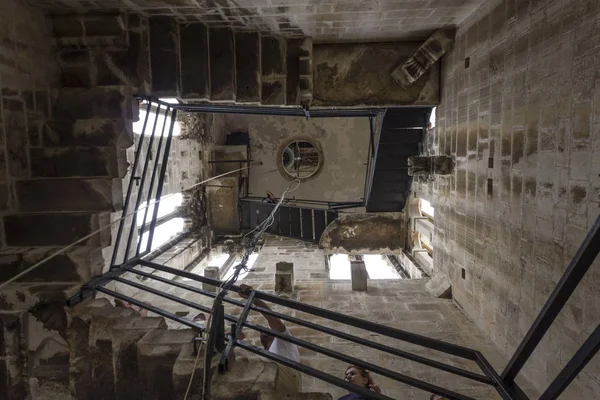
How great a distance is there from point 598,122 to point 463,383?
2632 millimetres

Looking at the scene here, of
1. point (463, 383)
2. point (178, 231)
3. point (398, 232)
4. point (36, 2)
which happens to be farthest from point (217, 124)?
point (463, 383)

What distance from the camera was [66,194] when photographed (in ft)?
11.1

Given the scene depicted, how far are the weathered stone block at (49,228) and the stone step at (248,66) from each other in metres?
2.16

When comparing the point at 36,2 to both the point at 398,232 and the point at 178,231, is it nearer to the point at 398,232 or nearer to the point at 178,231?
the point at 178,231

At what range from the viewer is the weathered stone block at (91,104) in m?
3.50

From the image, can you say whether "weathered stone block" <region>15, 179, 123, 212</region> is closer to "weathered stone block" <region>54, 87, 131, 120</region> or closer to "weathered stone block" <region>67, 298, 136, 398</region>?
"weathered stone block" <region>54, 87, 131, 120</region>

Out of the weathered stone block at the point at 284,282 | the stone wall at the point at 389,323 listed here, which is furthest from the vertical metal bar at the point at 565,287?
the weathered stone block at the point at 284,282

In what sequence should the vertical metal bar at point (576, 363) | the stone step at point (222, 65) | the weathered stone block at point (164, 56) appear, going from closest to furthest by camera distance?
the vertical metal bar at point (576, 363) < the weathered stone block at point (164, 56) < the stone step at point (222, 65)

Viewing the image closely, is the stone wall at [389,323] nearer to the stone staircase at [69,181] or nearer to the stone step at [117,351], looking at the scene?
the stone step at [117,351]

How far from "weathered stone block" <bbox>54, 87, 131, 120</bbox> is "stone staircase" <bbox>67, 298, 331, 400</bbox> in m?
1.85

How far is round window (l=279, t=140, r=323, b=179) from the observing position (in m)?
11.6

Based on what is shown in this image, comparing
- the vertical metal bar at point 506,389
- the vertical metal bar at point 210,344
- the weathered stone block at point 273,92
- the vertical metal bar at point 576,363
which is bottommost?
the vertical metal bar at point 506,389

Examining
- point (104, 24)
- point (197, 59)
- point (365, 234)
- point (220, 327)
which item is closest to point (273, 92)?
point (197, 59)

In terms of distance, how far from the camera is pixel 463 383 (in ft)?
11.3
